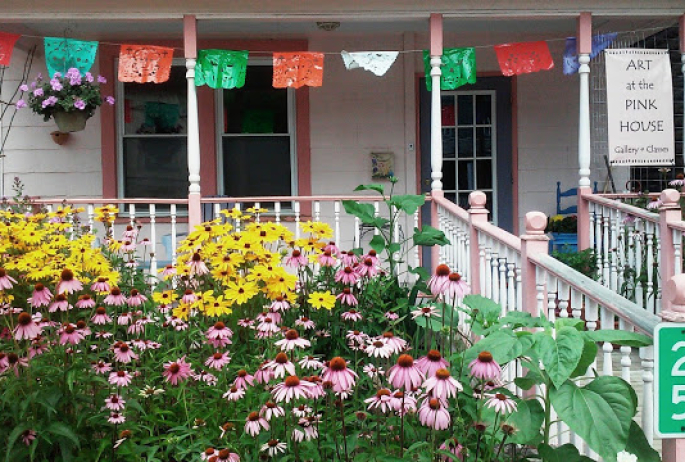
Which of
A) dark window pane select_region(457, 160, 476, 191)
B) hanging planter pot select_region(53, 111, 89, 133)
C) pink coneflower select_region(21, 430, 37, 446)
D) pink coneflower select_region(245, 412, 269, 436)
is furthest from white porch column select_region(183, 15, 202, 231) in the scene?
pink coneflower select_region(245, 412, 269, 436)

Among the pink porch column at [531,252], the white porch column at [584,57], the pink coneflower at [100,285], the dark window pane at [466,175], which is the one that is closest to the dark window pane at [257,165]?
the dark window pane at [466,175]

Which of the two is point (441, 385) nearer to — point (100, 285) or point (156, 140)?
point (100, 285)

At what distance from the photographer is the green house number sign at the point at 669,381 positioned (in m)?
1.62

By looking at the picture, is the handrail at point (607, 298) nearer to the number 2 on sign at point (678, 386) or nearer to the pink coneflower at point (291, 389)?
the number 2 on sign at point (678, 386)

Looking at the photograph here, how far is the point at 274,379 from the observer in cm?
355

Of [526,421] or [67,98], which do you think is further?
[67,98]

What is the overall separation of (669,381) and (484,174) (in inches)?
288

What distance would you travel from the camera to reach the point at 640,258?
6227mm

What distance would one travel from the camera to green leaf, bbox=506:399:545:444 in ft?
8.70

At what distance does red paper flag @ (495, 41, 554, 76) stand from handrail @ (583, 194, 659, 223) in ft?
4.19

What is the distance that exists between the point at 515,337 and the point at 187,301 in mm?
1737

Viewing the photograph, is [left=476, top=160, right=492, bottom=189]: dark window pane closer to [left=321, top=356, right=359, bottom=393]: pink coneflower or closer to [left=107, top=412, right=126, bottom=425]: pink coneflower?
[left=107, top=412, right=126, bottom=425]: pink coneflower

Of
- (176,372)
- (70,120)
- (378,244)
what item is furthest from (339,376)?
(70,120)

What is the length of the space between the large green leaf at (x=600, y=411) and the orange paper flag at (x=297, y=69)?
499 centimetres
